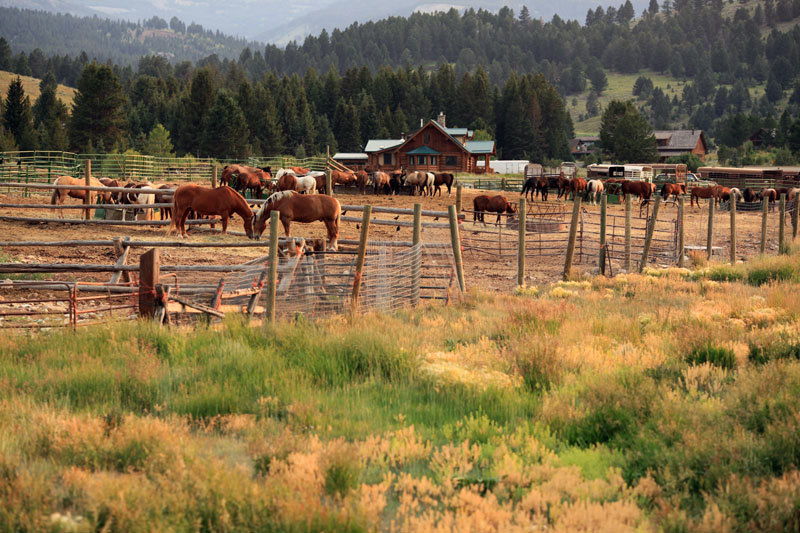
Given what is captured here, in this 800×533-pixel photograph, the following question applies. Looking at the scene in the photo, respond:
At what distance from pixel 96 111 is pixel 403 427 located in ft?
266

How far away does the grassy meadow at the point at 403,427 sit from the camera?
4.96m

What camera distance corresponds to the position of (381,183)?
4378cm

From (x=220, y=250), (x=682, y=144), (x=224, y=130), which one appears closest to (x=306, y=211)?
(x=220, y=250)

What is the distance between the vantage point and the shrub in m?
8.45

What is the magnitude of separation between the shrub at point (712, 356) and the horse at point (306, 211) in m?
11.5

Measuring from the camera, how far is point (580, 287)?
15.8 meters

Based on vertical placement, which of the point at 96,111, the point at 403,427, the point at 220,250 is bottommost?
the point at 403,427

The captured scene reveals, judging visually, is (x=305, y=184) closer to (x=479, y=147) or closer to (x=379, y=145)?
(x=479, y=147)

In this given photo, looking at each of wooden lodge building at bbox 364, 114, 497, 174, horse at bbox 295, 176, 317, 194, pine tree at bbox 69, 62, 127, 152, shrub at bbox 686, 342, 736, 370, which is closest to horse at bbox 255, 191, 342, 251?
shrub at bbox 686, 342, 736, 370

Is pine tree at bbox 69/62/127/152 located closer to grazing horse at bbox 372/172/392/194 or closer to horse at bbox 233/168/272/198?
grazing horse at bbox 372/172/392/194

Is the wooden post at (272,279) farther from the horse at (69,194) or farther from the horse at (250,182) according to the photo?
the horse at (250,182)

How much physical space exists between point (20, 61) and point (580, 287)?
20821cm

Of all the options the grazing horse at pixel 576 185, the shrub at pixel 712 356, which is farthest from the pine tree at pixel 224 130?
the shrub at pixel 712 356

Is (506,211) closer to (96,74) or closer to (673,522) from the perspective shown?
(673,522)
